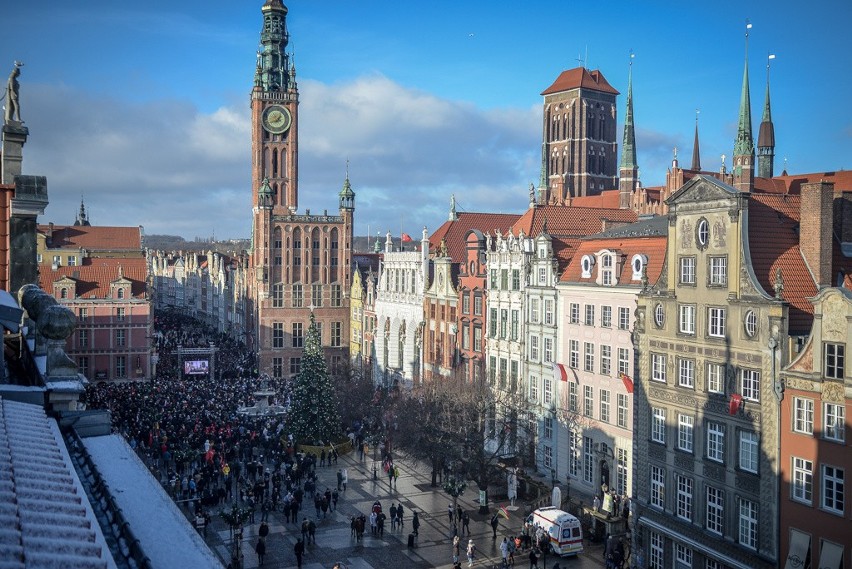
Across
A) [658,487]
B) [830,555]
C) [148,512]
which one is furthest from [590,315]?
[148,512]

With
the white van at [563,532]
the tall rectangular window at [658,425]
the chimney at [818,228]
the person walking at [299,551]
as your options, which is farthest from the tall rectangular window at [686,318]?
the person walking at [299,551]

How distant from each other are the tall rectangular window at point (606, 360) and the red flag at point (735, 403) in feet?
36.9

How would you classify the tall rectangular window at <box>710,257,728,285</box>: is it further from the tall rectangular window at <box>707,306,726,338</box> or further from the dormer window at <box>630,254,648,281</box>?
the dormer window at <box>630,254,648,281</box>

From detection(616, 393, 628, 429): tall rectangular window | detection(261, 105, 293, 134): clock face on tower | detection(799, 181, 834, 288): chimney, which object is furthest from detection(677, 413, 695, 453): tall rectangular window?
detection(261, 105, 293, 134): clock face on tower

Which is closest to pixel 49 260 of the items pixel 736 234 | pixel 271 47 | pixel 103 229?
pixel 103 229

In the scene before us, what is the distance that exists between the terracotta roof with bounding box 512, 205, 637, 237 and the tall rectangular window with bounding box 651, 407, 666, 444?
64.4 ft

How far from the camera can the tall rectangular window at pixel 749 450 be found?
2861cm

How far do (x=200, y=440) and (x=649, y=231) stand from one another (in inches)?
1209

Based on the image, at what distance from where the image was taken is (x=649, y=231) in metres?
40.6

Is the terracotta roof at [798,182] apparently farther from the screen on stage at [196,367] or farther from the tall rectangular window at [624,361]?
the screen on stage at [196,367]

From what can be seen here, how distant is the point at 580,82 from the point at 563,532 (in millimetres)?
98284

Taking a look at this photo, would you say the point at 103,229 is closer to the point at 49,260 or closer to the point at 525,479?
the point at 49,260

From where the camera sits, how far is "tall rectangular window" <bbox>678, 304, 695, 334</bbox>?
32269mm

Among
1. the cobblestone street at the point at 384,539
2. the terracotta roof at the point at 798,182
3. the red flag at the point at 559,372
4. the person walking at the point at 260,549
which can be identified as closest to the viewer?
the person walking at the point at 260,549
